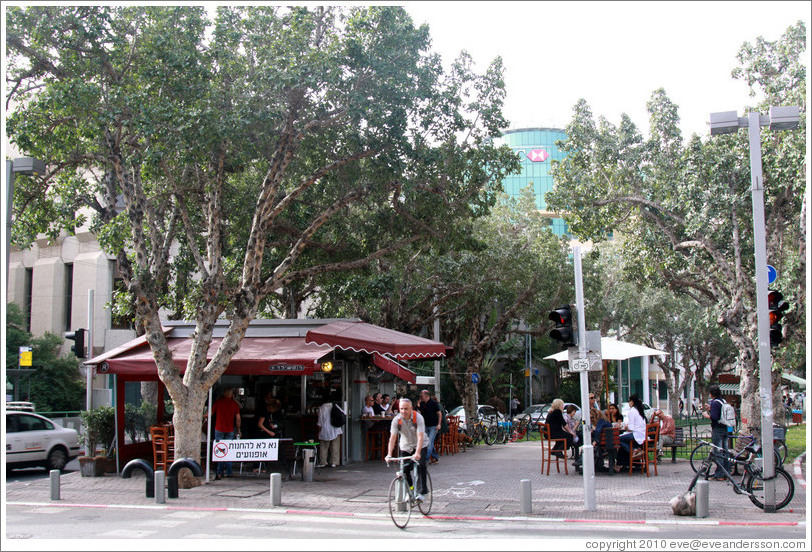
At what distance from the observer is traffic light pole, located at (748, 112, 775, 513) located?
36.4ft

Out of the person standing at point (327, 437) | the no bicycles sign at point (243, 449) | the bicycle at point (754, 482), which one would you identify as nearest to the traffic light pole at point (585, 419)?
the bicycle at point (754, 482)

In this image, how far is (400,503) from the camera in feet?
33.8

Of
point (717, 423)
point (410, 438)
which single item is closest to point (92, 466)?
point (410, 438)

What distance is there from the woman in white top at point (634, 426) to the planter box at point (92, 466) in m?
11.4

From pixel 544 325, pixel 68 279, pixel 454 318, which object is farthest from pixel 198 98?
pixel 68 279

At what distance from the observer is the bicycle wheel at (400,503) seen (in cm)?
1023

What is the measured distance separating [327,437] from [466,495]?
4508 mm

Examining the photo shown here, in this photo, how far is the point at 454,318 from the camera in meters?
31.9

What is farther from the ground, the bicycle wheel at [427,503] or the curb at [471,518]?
the bicycle wheel at [427,503]

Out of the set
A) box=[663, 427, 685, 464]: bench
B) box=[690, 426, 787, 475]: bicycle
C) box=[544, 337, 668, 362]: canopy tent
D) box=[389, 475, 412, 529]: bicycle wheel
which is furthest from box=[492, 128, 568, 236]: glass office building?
box=[389, 475, 412, 529]: bicycle wheel

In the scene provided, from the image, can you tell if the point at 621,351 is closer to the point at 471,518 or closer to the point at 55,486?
the point at 471,518

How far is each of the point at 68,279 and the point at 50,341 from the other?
4044 millimetres

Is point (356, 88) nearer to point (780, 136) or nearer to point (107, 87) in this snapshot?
point (107, 87)

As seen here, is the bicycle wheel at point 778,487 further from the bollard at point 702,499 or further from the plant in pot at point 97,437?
the plant in pot at point 97,437
